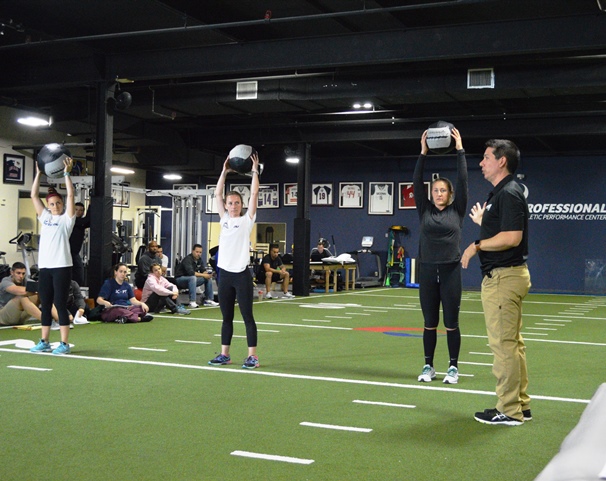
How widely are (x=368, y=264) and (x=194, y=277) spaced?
876 centimetres

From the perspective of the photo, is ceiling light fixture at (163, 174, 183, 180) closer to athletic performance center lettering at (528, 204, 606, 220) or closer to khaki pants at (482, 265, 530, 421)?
athletic performance center lettering at (528, 204, 606, 220)

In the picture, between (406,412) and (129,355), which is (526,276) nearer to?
(406,412)

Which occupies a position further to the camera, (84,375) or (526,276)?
(84,375)

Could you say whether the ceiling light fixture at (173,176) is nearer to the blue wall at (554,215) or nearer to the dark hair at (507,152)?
the blue wall at (554,215)

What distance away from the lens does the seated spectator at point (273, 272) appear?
597 inches

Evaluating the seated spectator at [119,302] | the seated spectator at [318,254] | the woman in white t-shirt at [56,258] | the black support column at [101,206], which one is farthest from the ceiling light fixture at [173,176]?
the woman in white t-shirt at [56,258]

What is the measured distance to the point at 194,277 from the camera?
1245 cm

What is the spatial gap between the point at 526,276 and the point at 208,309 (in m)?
8.35

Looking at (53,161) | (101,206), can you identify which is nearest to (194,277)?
(101,206)

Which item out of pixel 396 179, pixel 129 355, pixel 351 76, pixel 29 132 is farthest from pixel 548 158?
pixel 129 355

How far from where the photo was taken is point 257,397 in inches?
195

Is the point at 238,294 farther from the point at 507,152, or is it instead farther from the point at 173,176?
the point at 173,176

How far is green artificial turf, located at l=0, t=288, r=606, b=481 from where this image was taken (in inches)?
134

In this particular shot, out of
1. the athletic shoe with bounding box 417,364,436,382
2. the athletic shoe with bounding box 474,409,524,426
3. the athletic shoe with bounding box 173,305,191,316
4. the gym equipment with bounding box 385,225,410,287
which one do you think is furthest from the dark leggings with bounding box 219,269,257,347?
the gym equipment with bounding box 385,225,410,287
